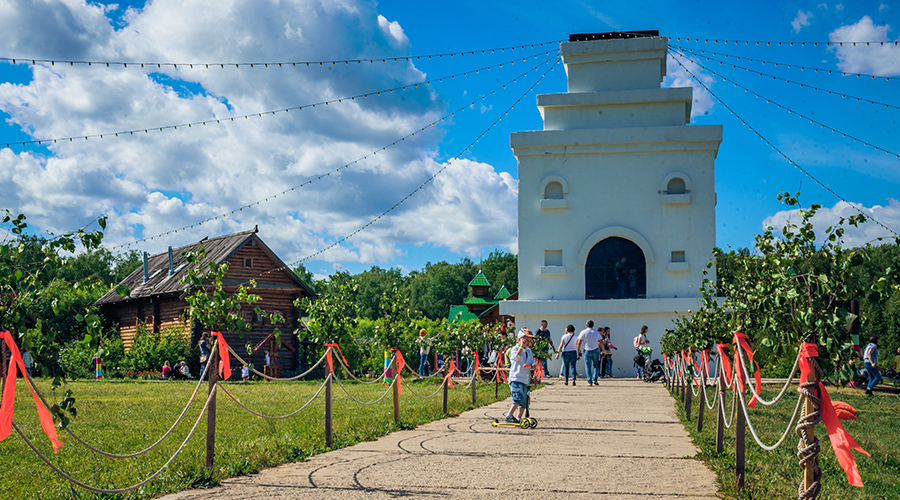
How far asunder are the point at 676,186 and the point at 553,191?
479cm

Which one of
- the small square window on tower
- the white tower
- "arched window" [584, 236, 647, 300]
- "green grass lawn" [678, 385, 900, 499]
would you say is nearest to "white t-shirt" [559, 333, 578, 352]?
"green grass lawn" [678, 385, 900, 499]

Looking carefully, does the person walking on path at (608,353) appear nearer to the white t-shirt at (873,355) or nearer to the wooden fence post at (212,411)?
the white t-shirt at (873,355)

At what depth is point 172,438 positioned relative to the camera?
1038 cm

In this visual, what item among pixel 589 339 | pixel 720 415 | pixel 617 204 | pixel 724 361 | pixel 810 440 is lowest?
pixel 720 415

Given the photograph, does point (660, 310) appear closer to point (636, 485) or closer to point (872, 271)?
point (636, 485)

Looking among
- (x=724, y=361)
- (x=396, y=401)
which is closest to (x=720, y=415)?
(x=724, y=361)

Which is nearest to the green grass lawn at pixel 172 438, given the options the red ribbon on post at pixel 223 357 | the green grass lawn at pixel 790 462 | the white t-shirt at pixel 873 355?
the red ribbon on post at pixel 223 357

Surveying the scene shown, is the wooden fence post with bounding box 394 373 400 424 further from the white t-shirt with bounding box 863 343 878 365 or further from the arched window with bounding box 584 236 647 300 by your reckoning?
the arched window with bounding box 584 236 647 300

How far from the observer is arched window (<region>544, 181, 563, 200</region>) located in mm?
29438

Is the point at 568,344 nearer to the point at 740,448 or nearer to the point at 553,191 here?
the point at 553,191

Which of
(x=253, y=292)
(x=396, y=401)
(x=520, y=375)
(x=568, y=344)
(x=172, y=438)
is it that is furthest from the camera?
(x=253, y=292)

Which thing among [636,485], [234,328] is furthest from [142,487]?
[636,485]

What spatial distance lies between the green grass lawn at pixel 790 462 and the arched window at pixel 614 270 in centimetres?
1521

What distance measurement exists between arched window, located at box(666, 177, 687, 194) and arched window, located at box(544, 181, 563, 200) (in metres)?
4.18
